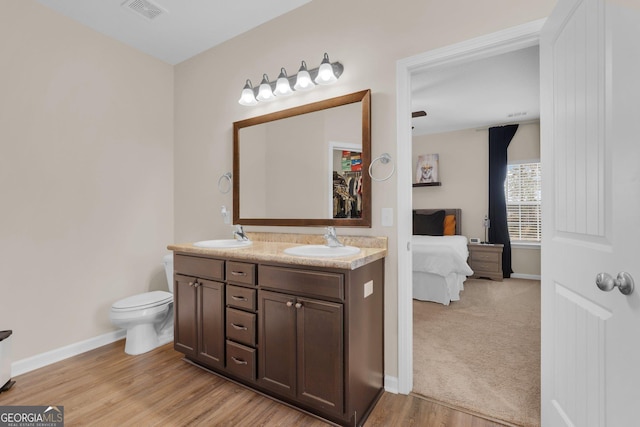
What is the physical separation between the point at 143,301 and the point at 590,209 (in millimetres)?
2912

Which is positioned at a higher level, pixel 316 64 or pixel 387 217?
pixel 316 64


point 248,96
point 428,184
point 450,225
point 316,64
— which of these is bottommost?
point 450,225

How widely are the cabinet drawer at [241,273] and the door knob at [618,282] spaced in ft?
5.16

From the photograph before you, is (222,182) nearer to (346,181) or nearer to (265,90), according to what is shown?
(265,90)

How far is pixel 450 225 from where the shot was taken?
555 cm

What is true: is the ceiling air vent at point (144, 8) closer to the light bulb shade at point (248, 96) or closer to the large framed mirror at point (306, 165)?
the light bulb shade at point (248, 96)

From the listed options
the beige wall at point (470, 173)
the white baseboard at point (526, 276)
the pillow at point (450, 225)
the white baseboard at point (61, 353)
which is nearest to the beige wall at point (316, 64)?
the white baseboard at point (61, 353)

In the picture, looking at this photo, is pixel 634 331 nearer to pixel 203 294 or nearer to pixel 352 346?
pixel 352 346

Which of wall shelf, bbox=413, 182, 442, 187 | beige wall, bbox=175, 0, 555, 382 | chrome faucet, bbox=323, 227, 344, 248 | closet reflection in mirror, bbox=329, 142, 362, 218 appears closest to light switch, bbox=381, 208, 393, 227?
beige wall, bbox=175, 0, 555, 382

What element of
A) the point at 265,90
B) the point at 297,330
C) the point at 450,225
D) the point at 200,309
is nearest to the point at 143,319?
the point at 200,309

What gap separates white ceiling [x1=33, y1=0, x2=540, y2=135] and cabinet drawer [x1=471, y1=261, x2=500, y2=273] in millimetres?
2420

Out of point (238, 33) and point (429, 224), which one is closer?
point (238, 33)

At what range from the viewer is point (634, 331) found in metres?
0.89

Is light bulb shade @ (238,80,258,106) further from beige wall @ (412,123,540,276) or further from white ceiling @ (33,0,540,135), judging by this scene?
beige wall @ (412,123,540,276)
